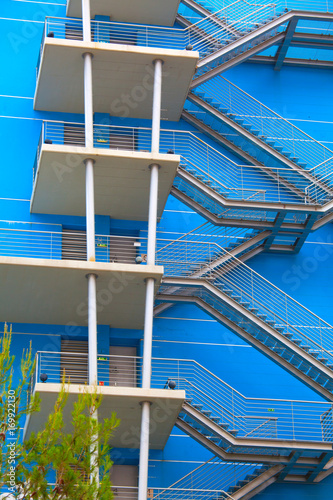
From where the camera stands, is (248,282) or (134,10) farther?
(134,10)

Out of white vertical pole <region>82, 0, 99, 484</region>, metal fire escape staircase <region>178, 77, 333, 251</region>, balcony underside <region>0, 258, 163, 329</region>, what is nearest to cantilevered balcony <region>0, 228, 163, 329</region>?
balcony underside <region>0, 258, 163, 329</region>

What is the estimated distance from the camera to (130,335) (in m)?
23.8

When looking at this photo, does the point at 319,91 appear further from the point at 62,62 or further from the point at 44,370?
the point at 44,370

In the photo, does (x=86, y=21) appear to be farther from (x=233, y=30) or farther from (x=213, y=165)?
(x=213, y=165)

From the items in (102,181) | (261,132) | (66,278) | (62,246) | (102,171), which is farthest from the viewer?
(261,132)

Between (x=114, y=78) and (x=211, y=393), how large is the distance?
8.12 metres

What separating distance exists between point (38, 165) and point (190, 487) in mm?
8159

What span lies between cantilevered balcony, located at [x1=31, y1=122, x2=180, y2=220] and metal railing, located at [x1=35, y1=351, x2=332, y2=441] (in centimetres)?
375

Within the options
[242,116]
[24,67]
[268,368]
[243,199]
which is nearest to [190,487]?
[268,368]

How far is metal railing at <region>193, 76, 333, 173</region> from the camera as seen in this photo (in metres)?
26.5

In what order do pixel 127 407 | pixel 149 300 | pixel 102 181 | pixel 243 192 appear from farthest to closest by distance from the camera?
pixel 243 192 < pixel 102 181 < pixel 149 300 < pixel 127 407

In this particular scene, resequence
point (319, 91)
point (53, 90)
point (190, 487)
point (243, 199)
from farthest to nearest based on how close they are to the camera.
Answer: point (319, 91) → point (53, 90) → point (243, 199) → point (190, 487)

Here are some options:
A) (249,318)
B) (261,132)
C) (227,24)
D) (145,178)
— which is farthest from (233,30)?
(249,318)

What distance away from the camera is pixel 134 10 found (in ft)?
87.7
